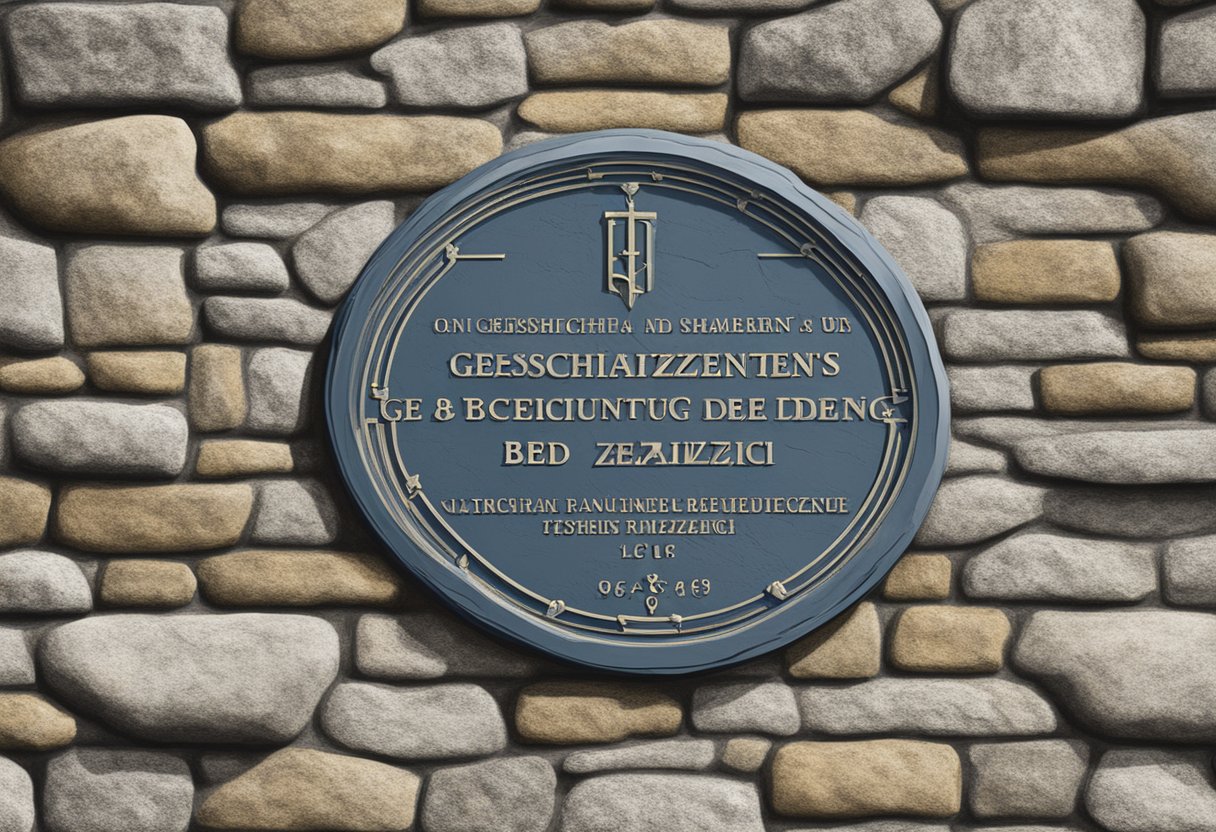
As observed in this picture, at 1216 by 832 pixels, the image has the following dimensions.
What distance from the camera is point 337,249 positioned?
2684 millimetres

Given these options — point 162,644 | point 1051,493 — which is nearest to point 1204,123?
point 1051,493

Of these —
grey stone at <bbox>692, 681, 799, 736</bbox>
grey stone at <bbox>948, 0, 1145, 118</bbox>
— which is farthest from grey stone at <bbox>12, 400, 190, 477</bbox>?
grey stone at <bbox>948, 0, 1145, 118</bbox>

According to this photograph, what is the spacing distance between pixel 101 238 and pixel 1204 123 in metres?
2.28

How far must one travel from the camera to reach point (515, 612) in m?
2.59

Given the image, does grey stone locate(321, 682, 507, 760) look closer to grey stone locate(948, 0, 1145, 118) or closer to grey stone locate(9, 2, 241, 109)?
grey stone locate(9, 2, 241, 109)

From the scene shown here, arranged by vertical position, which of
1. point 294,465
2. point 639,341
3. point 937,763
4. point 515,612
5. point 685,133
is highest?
point 685,133

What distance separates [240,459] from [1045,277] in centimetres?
169

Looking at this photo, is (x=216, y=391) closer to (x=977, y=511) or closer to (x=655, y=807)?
(x=655, y=807)

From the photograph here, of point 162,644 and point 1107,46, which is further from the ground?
point 1107,46

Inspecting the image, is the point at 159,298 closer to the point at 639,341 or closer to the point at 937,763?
the point at 639,341

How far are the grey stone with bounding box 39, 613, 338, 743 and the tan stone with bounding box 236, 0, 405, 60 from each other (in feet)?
3.85

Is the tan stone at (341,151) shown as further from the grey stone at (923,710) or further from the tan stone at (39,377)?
the grey stone at (923,710)

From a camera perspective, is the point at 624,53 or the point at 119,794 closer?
the point at 119,794

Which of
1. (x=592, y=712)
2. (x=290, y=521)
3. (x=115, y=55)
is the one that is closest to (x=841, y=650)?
(x=592, y=712)
